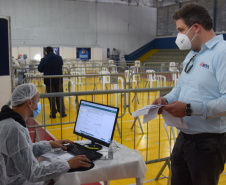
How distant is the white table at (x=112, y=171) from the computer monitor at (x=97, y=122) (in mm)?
167

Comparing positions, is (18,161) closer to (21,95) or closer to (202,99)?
(21,95)

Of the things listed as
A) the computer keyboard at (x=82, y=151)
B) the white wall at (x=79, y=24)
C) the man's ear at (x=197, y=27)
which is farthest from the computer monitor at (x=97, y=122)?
the white wall at (x=79, y=24)

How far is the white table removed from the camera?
2.33 meters

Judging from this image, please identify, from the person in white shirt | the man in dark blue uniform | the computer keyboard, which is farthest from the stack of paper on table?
the man in dark blue uniform

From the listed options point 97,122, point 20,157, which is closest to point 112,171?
point 97,122

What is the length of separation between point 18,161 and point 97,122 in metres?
0.98

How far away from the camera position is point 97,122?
2.96m

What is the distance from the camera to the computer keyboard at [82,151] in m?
2.60

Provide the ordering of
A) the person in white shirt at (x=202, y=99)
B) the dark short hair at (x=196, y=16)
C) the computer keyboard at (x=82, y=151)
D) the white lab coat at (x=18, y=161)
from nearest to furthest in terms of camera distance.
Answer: the person in white shirt at (x=202, y=99) → the dark short hair at (x=196, y=16) → the white lab coat at (x=18, y=161) → the computer keyboard at (x=82, y=151)

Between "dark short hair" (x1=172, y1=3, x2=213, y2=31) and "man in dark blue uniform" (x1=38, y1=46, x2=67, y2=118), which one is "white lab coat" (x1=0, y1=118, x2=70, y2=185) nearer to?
"dark short hair" (x1=172, y1=3, x2=213, y2=31)

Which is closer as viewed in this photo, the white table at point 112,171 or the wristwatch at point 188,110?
the wristwatch at point 188,110

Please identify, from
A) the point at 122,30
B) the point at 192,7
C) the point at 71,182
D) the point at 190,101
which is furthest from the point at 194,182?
the point at 122,30

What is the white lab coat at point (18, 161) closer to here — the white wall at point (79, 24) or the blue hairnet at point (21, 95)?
the blue hairnet at point (21, 95)

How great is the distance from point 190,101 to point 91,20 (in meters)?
27.1
